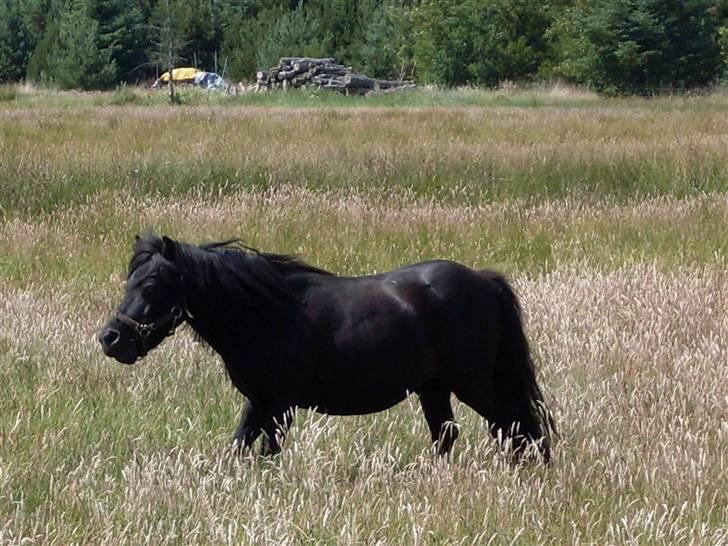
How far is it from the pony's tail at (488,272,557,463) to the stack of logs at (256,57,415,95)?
3842 cm

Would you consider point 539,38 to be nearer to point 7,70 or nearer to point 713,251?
point 7,70

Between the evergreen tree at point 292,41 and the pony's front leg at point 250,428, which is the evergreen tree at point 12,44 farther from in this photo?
the pony's front leg at point 250,428

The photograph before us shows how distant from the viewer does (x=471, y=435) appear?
16.0 ft

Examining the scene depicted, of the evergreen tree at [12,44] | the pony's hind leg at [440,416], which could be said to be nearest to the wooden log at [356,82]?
the evergreen tree at [12,44]

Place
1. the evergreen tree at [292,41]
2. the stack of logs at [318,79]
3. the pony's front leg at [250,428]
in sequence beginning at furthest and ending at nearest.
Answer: the evergreen tree at [292,41] < the stack of logs at [318,79] < the pony's front leg at [250,428]

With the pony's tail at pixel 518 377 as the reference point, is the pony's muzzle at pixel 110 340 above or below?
above

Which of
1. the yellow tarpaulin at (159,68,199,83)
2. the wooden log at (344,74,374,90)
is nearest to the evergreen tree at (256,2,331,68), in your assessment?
the yellow tarpaulin at (159,68,199,83)

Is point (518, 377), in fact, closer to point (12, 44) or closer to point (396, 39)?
point (396, 39)

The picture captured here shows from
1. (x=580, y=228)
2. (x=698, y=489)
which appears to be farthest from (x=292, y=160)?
(x=698, y=489)

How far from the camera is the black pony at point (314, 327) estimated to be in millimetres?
4188

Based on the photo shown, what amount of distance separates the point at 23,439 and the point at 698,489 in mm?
2489

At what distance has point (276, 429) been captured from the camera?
169 inches

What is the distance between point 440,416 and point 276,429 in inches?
28.4

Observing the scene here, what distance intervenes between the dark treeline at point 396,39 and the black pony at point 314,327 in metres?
38.4
